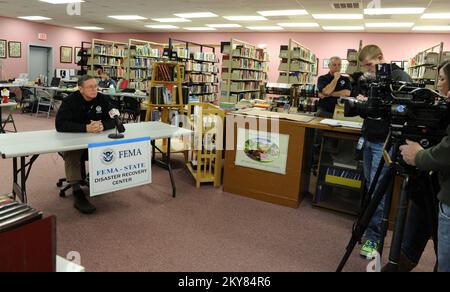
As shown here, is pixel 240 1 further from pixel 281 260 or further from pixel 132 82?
pixel 281 260

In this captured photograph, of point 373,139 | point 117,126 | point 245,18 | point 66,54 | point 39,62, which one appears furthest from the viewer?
point 66,54

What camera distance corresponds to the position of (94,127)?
3.27m

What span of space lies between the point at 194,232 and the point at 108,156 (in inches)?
38.4

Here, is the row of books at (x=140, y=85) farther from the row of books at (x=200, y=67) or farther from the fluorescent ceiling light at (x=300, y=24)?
the fluorescent ceiling light at (x=300, y=24)

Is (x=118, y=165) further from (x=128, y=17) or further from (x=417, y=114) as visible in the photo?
(x=128, y=17)

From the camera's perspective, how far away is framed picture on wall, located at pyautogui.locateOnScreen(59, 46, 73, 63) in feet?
43.7

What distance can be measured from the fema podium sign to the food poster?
984mm

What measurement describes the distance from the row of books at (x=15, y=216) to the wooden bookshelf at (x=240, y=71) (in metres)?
5.97

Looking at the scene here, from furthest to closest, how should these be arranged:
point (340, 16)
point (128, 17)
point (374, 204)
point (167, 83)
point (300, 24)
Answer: point (128, 17)
point (300, 24)
point (340, 16)
point (167, 83)
point (374, 204)

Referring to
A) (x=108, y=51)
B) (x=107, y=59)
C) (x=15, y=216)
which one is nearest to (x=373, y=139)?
(x=15, y=216)

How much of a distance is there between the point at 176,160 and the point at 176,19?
6747 mm

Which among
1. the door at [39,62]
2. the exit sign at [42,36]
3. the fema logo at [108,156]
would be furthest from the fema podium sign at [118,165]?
the exit sign at [42,36]

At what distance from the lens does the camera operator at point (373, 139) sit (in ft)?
8.13

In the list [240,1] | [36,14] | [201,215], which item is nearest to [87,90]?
[201,215]
